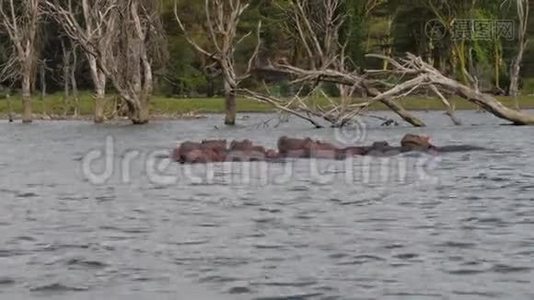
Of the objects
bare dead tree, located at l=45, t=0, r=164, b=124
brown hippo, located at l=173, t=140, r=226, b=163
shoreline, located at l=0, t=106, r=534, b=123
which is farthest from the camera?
shoreline, located at l=0, t=106, r=534, b=123

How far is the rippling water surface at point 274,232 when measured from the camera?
14.1 m

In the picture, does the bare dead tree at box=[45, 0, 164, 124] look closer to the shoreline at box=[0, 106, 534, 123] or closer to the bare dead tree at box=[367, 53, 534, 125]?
the shoreline at box=[0, 106, 534, 123]

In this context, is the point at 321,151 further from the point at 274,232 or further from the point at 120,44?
the point at 120,44

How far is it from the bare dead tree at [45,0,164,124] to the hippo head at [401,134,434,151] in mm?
26357

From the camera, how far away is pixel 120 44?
211 feet

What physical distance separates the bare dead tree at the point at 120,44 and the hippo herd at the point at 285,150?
24466 millimetres

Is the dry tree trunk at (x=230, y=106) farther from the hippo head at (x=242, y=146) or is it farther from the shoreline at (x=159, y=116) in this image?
the hippo head at (x=242, y=146)

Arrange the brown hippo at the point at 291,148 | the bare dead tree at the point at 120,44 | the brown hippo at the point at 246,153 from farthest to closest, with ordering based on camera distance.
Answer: the bare dead tree at the point at 120,44, the brown hippo at the point at 291,148, the brown hippo at the point at 246,153

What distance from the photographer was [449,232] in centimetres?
1827

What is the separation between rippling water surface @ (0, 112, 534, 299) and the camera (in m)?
14.1

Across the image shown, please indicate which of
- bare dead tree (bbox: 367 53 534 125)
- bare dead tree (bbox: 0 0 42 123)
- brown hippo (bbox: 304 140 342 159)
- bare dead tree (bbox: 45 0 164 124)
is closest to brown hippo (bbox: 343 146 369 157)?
brown hippo (bbox: 304 140 342 159)

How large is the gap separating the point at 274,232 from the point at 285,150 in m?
17.4

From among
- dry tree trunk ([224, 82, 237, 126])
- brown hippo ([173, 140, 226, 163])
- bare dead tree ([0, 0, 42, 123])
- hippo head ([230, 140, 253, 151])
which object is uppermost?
bare dead tree ([0, 0, 42, 123])

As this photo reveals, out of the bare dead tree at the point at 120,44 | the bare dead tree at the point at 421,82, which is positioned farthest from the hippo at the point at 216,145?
the bare dead tree at the point at 120,44
